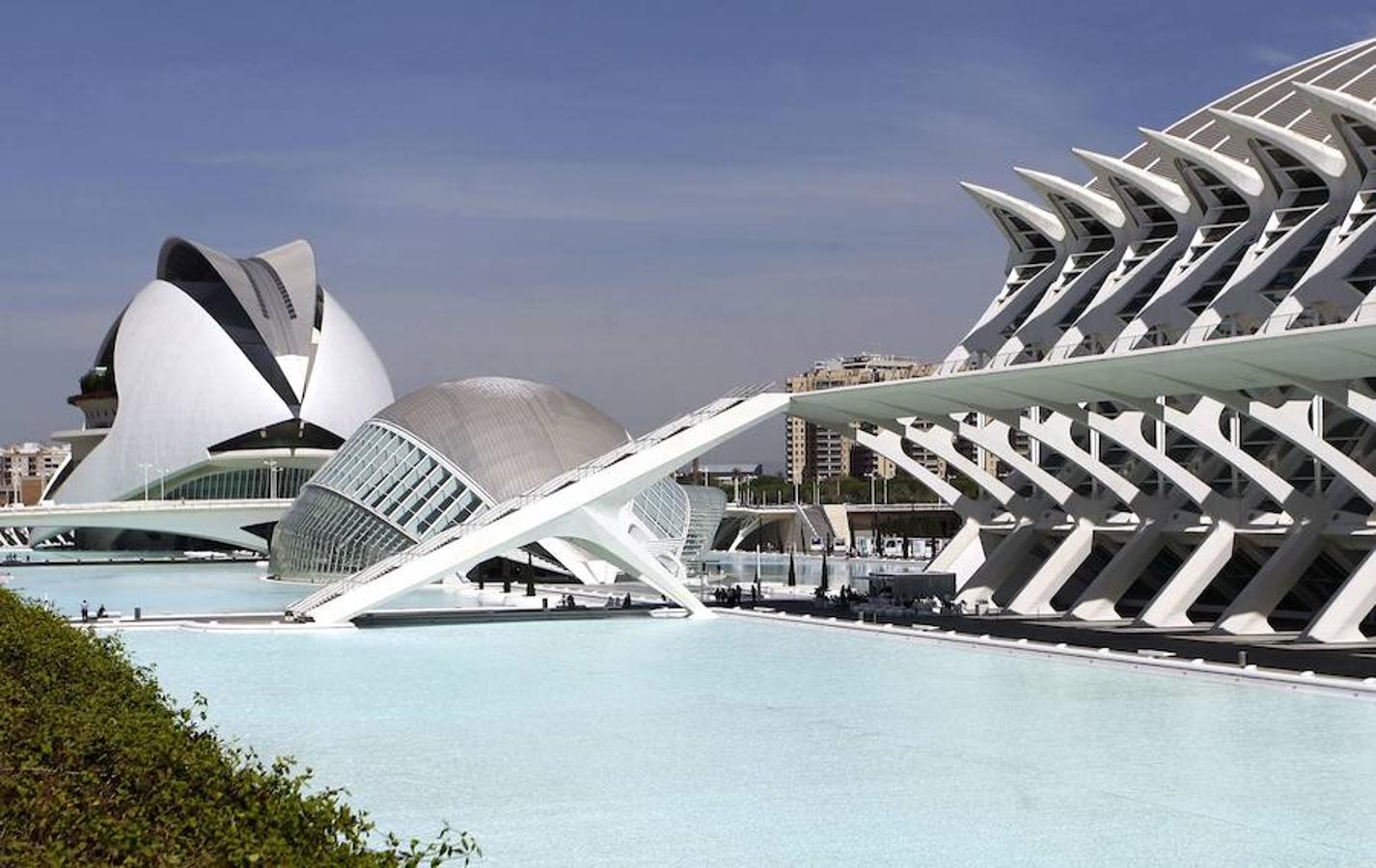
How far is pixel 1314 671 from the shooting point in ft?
77.5

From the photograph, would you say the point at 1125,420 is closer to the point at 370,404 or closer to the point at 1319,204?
the point at 1319,204

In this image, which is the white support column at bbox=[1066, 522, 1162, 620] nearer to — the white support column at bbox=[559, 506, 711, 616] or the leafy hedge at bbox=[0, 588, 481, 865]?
the white support column at bbox=[559, 506, 711, 616]

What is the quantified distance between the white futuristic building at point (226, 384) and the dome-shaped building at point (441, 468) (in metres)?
32.4

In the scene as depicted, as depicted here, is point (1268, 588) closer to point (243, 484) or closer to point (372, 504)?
point (372, 504)

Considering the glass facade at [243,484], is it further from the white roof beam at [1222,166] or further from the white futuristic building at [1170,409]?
the white roof beam at [1222,166]

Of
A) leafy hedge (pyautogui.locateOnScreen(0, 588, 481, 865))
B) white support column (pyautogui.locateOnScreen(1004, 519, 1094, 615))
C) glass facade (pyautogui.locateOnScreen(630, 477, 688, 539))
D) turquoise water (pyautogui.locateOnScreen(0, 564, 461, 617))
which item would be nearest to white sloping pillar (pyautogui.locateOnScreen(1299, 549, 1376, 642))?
white support column (pyautogui.locateOnScreen(1004, 519, 1094, 615))

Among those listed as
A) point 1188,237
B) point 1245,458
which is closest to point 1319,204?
point 1188,237

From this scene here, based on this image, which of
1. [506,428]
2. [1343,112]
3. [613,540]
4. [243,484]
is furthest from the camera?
[243,484]

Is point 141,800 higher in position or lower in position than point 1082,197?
lower

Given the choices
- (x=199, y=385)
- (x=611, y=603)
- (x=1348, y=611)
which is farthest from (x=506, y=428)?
(x=199, y=385)

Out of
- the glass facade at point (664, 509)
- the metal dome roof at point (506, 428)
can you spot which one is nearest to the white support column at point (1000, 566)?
the glass facade at point (664, 509)

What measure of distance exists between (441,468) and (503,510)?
37.2 ft

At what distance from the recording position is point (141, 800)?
9.79 meters

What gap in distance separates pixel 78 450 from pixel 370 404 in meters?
17.7
